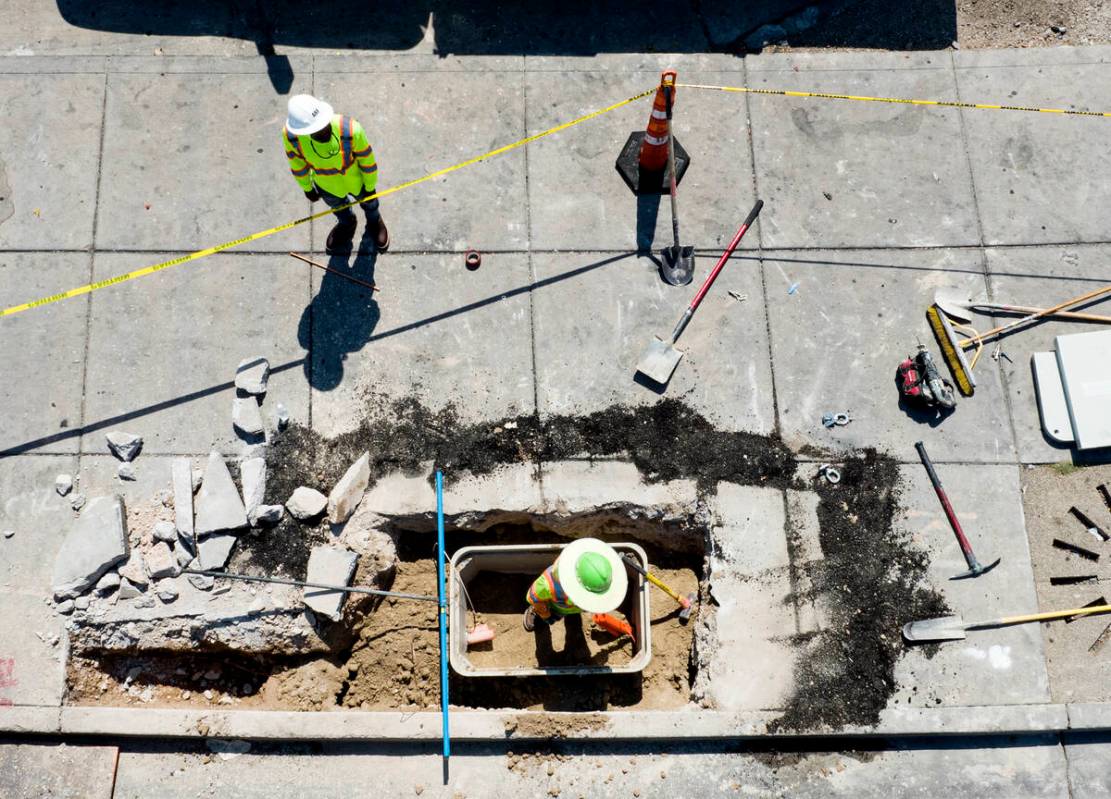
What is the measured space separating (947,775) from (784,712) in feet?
4.29

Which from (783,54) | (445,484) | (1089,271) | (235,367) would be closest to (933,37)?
(783,54)

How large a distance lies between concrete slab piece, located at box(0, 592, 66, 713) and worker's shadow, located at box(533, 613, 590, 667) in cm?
353

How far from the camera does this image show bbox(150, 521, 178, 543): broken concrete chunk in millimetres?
5816

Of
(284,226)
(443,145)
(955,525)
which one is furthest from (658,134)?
(955,525)

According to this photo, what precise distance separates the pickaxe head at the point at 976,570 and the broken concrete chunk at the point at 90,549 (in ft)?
21.0

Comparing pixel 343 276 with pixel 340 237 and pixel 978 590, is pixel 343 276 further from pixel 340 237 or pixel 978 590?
pixel 978 590

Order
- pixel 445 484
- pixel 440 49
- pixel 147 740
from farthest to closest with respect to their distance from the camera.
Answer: pixel 440 49 → pixel 445 484 → pixel 147 740

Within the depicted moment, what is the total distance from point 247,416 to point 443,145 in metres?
2.90

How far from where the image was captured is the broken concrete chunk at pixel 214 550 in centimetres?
579

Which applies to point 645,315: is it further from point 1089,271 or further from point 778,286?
point 1089,271

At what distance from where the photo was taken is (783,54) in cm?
731

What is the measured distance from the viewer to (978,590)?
6.07 meters

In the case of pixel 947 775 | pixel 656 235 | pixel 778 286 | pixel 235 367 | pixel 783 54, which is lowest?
pixel 947 775

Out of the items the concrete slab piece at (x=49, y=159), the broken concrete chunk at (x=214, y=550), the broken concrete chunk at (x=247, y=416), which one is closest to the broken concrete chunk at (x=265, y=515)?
the broken concrete chunk at (x=214, y=550)
